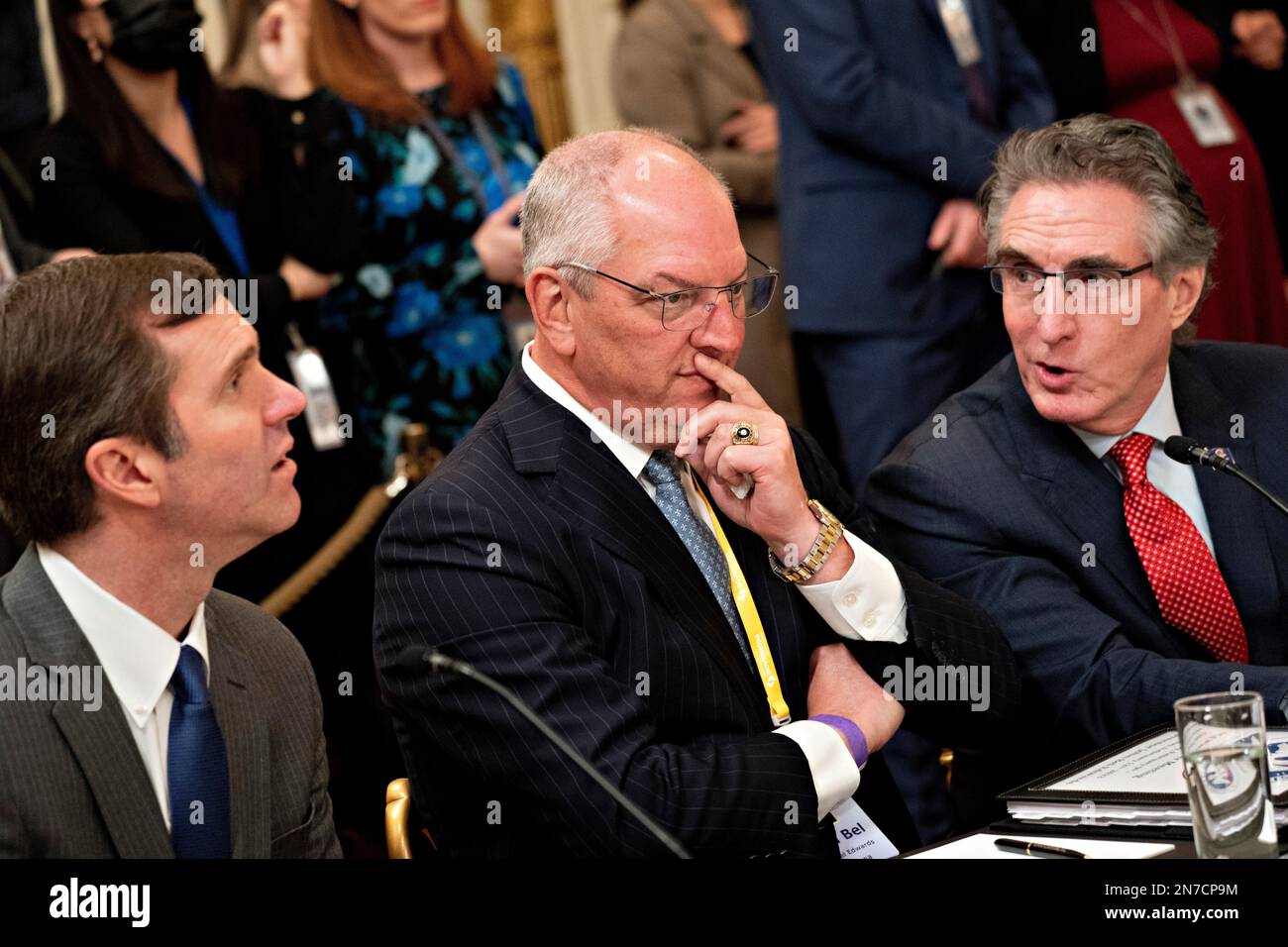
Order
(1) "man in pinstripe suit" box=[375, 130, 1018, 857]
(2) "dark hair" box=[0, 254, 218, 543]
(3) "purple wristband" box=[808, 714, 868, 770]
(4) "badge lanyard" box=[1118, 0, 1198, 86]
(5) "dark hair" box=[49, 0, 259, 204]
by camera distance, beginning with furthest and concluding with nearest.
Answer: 1. (4) "badge lanyard" box=[1118, 0, 1198, 86]
2. (5) "dark hair" box=[49, 0, 259, 204]
3. (3) "purple wristband" box=[808, 714, 868, 770]
4. (1) "man in pinstripe suit" box=[375, 130, 1018, 857]
5. (2) "dark hair" box=[0, 254, 218, 543]

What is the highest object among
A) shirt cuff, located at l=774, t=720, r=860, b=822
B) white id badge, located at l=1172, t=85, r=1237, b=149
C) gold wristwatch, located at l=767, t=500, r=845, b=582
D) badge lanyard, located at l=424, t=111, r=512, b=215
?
white id badge, located at l=1172, t=85, r=1237, b=149

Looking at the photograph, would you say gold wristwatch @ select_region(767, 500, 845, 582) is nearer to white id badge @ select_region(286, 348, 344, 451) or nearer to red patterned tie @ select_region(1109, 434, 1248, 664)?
red patterned tie @ select_region(1109, 434, 1248, 664)

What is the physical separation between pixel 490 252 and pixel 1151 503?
2.08m

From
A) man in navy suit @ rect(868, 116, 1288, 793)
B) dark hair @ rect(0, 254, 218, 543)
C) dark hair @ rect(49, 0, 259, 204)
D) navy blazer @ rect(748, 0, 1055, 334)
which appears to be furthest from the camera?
navy blazer @ rect(748, 0, 1055, 334)

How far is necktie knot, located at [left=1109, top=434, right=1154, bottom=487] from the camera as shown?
309 centimetres

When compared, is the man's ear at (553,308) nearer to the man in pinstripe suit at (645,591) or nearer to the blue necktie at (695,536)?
the man in pinstripe suit at (645,591)

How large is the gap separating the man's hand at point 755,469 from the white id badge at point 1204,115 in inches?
120

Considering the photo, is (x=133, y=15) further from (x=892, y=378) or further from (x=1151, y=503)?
(x=1151, y=503)

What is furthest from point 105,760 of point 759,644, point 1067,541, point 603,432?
point 1067,541

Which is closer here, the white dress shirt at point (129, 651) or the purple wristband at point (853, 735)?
the white dress shirt at point (129, 651)

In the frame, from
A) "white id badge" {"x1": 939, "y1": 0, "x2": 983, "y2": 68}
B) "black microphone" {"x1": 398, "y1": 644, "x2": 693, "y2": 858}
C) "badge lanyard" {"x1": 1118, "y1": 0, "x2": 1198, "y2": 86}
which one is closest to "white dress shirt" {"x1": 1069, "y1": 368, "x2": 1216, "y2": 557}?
"black microphone" {"x1": 398, "y1": 644, "x2": 693, "y2": 858}

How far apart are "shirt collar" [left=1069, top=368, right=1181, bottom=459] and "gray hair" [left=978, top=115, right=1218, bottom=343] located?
227 millimetres

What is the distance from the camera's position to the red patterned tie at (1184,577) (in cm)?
302

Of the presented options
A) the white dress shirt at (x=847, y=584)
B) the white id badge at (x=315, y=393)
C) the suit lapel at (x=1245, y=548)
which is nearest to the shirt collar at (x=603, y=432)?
the white dress shirt at (x=847, y=584)
